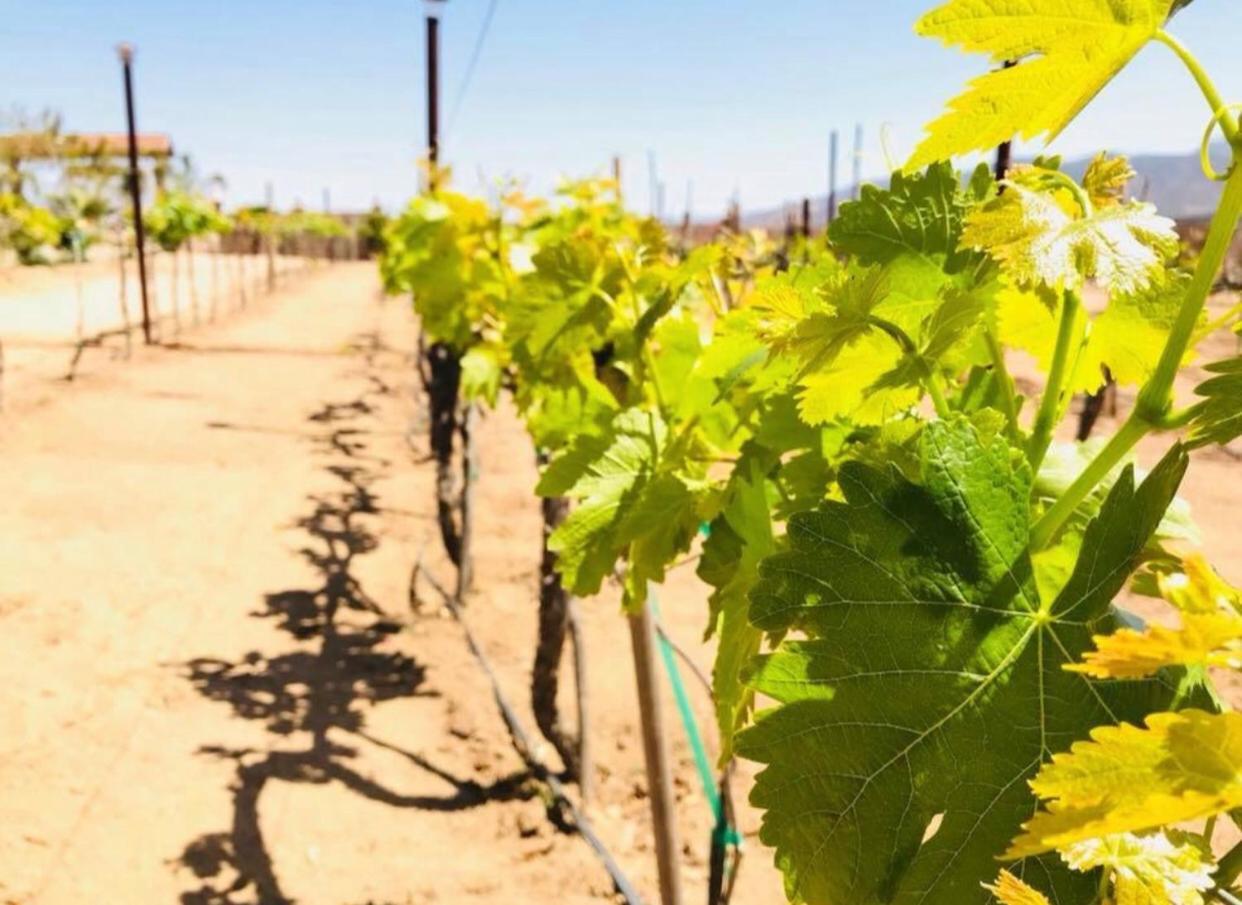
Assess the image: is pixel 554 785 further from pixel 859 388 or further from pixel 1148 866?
pixel 1148 866

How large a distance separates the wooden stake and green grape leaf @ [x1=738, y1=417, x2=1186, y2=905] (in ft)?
5.99

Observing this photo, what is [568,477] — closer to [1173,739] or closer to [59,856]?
[1173,739]

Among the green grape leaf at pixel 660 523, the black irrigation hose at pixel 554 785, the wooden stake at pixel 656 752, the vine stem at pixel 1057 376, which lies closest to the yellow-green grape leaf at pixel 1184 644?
the vine stem at pixel 1057 376

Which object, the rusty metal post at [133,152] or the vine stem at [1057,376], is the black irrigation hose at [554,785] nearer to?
the vine stem at [1057,376]

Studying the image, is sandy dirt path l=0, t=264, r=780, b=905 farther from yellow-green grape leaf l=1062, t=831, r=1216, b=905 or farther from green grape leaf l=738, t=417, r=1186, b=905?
yellow-green grape leaf l=1062, t=831, r=1216, b=905

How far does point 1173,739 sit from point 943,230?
580mm

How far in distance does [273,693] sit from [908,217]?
16.0ft

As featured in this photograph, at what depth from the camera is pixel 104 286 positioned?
2789 cm

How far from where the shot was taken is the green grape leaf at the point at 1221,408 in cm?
60

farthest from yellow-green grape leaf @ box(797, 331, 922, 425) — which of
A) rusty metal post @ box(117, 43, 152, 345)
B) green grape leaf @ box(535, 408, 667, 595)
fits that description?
rusty metal post @ box(117, 43, 152, 345)

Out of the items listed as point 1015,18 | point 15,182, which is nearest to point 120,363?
point 1015,18

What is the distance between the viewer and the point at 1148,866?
474 millimetres

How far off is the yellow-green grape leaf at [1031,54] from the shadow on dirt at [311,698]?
12.5ft

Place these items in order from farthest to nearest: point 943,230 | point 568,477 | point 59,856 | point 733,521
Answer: point 59,856 < point 568,477 < point 733,521 < point 943,230
